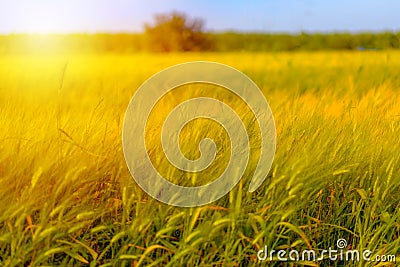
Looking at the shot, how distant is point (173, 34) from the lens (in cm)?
1827

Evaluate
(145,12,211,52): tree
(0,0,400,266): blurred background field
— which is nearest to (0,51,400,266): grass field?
(0,0,400,266): blurred background field

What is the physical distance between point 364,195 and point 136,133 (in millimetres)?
870

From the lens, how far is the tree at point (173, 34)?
17875mm

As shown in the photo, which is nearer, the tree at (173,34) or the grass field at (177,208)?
the grass field at (177,208)

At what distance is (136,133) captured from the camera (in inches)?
86.7

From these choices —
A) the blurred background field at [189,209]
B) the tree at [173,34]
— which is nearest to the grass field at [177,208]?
the blurred background field at [189,209]

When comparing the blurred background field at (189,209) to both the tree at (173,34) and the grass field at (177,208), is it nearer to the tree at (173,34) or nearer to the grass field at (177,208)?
the grass field at (177,208)

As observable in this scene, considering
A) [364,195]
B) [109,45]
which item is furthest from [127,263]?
[109,45]

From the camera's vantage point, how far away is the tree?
17875 millimetres

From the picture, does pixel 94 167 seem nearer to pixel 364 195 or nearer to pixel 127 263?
pixel 127 263

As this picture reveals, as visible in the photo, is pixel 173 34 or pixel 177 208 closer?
pixel 177 208

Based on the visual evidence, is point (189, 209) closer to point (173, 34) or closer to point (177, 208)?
point (177, 208)

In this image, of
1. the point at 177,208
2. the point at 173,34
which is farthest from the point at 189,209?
the point at 173,34

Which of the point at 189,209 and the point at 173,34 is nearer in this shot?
the point at 189,209
